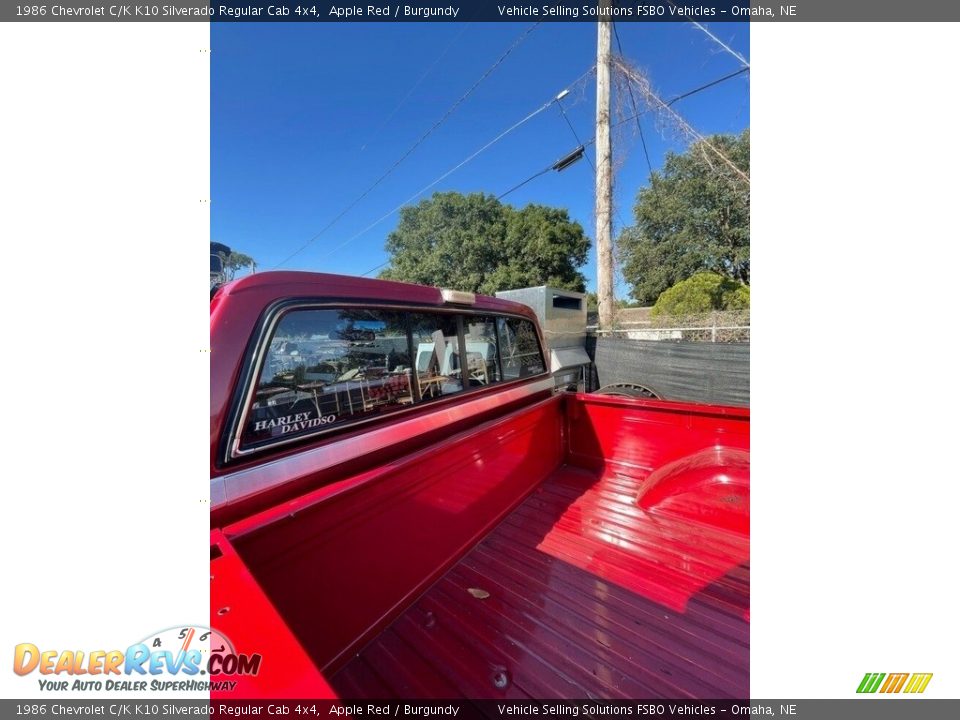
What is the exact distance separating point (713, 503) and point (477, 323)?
6.43ft

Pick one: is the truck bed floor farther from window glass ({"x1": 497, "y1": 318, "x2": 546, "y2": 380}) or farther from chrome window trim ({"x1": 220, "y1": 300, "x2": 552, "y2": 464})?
window glass ({"x1": 497, "y1": 318, "x2": 546, "y2": 380})

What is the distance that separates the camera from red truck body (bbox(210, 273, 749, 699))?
4.06ft

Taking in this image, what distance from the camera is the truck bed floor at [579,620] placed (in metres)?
1.44

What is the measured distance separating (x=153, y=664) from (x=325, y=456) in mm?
843

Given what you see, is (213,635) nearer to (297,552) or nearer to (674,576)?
(297,552)

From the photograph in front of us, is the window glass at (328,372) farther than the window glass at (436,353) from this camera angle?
No

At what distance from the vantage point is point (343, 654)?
1.48 m

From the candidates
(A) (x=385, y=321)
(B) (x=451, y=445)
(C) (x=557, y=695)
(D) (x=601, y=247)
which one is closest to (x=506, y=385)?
(B) (x=451, y=445)

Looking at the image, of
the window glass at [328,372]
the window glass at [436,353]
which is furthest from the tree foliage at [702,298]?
the window glass at [328,372]

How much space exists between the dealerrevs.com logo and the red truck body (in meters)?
0.03

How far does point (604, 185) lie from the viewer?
767 cm

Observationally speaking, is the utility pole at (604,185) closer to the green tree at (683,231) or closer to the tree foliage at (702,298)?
the tree foliage at (702,298)

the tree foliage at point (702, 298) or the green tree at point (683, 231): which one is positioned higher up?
the green tree at point (683, 231)

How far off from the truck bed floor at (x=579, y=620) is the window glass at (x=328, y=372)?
97 centimetres
